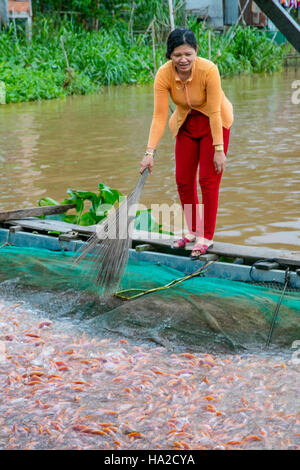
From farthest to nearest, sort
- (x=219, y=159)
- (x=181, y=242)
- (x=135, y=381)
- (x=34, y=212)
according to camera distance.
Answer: (x=34, y=212) → (x=181, y=242) → (x=219, y=159) → (x=135, y=381)

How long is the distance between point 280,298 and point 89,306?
3.92 feet

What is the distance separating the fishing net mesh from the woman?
399 mm

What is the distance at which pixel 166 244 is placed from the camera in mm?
4496

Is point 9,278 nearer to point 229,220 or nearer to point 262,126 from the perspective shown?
point 229,220

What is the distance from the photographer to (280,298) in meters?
3.63

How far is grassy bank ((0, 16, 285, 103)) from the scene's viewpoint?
712 inches

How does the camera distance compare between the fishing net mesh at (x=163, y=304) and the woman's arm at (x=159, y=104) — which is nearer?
the fishing net mesh at (x=163, y=304)

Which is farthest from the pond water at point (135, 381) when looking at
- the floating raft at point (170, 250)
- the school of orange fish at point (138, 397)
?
the floating raft at point (170, 250)

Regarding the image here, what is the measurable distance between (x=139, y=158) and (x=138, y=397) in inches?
266

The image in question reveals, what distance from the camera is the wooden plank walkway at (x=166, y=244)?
4013 millimetres

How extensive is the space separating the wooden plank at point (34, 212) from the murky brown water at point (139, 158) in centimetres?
140

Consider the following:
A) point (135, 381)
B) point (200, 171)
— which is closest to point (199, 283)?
point (200, 171)

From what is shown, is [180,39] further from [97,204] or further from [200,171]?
[97,204]

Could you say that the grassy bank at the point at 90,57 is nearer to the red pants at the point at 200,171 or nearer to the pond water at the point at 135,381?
the pond water at the point at 135,381
